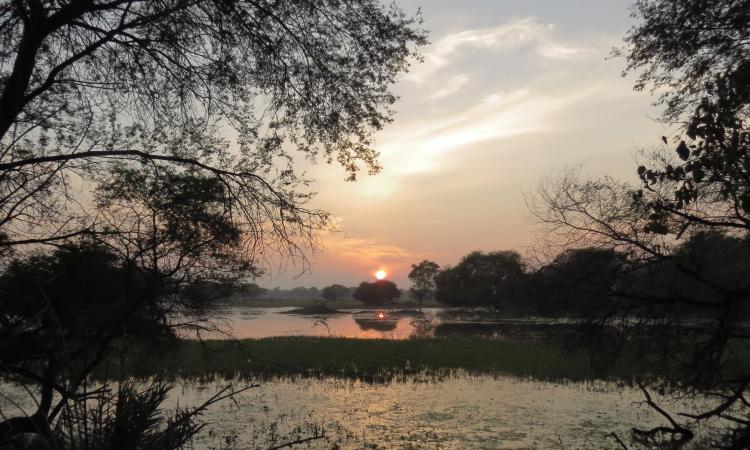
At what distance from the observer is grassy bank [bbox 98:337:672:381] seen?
23.5 meters

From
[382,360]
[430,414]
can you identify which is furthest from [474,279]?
[430,414]

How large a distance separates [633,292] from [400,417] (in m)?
9.38

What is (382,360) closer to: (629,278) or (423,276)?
(629,278)

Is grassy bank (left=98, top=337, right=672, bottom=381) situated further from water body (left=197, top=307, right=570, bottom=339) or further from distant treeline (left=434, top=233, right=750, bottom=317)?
distant treeline (left=434, top=233, right=750, bottom=317)

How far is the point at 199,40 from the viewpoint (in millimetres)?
7520

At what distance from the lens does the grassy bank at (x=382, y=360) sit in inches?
925

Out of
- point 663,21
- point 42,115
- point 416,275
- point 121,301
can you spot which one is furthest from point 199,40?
point 416,275

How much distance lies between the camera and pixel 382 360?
27.9m

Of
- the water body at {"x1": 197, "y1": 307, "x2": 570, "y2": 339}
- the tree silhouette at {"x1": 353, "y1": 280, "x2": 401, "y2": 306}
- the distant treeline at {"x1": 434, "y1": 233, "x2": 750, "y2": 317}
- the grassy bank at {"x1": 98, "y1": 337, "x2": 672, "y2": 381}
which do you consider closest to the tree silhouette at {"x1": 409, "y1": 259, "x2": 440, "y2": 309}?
the tree silhouette at {"x1": 353, "y1": 280, "x2": 401, "y2": 306}

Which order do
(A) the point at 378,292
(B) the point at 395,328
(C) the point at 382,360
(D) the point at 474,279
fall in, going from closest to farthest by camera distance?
(C) the point at 382,360
(B) the point at 395,328
(D) the point at 474,279
(A) the point at 378,292

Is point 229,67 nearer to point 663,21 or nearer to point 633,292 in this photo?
point 663,21

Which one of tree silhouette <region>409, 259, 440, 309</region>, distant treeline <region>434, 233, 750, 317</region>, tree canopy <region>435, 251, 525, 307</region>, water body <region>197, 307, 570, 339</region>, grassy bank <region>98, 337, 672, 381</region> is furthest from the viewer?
tree silhouette <region>409, 259, 440, 309</region>

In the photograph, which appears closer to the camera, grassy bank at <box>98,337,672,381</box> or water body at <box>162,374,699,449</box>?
water body at <box>162,374,699,449</box>

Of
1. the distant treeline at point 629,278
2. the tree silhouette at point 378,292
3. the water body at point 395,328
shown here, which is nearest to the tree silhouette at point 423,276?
the tree silhouette at point 378,292
